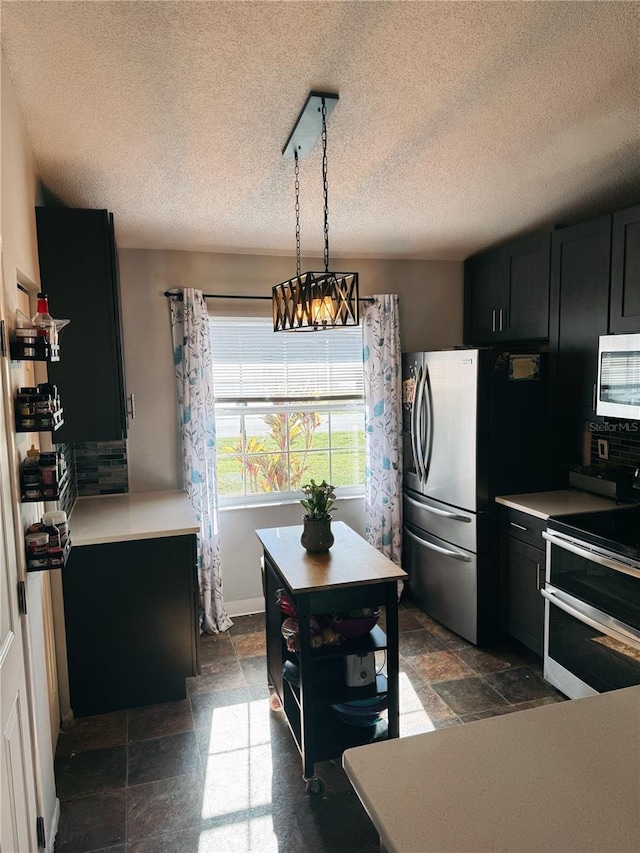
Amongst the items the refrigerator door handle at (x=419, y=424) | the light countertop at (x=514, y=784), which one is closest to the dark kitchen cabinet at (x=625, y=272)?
the refrigerator door handle at (x=419, y=424)

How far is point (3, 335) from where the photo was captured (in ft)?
5.27

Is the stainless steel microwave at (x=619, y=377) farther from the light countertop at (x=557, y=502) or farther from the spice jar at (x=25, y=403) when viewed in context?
the spice jar at (x=25, y=403)

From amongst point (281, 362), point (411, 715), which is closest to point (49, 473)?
point (411, 715)

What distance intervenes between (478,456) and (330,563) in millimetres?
1259

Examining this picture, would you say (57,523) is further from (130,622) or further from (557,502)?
(557,502)

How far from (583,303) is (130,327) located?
8.53 feet

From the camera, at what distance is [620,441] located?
3.30 meters

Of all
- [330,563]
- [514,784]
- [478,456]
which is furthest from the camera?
[478,456]

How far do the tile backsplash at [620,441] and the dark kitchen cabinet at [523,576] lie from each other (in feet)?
2.28

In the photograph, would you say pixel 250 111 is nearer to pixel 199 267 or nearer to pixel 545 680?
pixel 199 267

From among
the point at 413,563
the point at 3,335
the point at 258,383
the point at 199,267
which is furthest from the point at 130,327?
the point at 413,563

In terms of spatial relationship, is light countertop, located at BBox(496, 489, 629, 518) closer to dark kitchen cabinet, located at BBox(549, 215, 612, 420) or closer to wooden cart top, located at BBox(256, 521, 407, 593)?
dark kitchen cabinet, located at BBox(549, 215, 612, 420)

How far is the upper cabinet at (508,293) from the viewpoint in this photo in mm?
3293

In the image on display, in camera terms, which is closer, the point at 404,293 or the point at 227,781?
the point at 227,781
